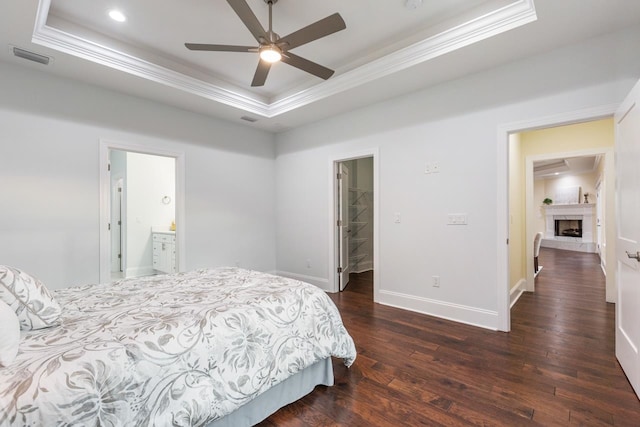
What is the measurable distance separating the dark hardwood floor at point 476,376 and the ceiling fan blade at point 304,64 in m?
2.49

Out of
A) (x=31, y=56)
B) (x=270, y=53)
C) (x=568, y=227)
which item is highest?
(x=31, y=56)

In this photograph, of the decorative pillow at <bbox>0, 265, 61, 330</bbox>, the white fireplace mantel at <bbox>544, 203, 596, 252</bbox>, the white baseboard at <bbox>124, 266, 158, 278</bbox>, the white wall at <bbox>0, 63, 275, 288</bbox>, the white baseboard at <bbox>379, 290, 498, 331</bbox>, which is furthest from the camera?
the white fireplace mantel at <bbox>544, 203, 596, 252</bbox>

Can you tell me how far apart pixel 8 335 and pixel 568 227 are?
12.8 m

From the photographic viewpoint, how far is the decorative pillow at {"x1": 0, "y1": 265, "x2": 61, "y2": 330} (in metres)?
1.34

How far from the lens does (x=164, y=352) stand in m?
1.28

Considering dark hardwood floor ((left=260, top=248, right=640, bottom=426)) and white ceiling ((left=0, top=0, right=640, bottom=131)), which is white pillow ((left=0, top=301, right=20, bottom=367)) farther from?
white ceiling ((left=0, top=0, right=640, bottom=131))

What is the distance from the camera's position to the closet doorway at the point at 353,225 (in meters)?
4.43

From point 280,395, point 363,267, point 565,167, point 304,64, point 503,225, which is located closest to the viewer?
point 280,395

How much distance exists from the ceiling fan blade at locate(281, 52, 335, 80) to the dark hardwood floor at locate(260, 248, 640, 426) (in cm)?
249

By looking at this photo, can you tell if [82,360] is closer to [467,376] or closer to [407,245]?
[467,376]

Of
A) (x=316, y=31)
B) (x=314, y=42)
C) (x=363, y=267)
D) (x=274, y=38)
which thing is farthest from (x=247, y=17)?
(x=363, y=267)

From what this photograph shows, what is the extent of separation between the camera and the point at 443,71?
301 centimetres

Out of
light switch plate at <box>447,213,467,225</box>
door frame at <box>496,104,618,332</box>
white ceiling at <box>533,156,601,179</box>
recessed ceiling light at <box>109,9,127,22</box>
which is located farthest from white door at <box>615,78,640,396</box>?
white ceiling at <box>533,156,601,179</box>

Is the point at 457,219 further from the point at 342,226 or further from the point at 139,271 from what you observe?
the point at 139,271
